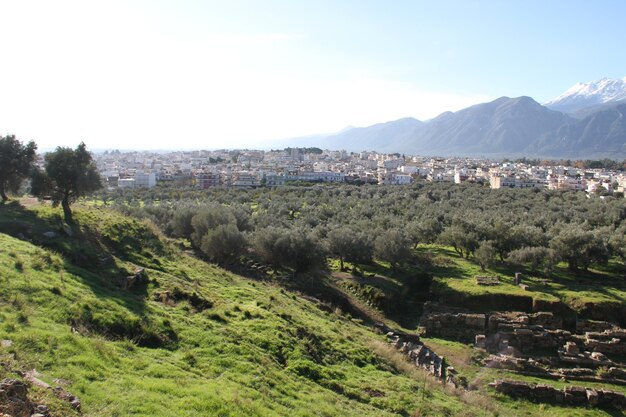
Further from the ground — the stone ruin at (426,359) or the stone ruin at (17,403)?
the stone ruin at (17,403)

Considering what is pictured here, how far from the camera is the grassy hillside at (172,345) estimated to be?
35.4ft

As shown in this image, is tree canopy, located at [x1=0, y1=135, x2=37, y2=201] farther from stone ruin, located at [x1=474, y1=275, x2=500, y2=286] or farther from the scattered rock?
stone ruin, located at [x1=474, y1=275, x2=500, y2=286]

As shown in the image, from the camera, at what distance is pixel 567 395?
21828mm

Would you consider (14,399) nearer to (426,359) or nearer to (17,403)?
(17,403)

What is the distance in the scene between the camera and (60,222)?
26.3 meters

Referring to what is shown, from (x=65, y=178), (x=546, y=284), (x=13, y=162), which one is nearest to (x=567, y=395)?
(x=546, y=284)

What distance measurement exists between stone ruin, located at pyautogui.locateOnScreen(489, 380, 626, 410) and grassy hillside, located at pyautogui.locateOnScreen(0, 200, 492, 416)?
5.35m

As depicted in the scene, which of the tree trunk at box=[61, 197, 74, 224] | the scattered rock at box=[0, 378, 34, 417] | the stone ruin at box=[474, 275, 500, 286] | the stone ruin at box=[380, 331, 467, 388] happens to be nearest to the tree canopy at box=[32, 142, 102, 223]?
the tree trunk at box=[61, 197, 74, 224]

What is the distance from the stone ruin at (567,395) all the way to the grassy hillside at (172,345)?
17.6 feet

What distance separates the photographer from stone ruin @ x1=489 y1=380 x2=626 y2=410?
21.7m

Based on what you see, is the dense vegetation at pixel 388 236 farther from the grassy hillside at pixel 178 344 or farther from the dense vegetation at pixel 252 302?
the grassy hillside at pixel 178 344

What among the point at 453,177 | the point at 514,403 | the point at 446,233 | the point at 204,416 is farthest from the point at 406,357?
the point at 453,177

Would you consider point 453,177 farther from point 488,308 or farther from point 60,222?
point 60,222

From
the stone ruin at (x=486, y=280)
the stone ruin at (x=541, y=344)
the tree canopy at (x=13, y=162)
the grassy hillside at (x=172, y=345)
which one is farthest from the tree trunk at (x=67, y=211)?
the stone ruin at (x=486, y=280)
